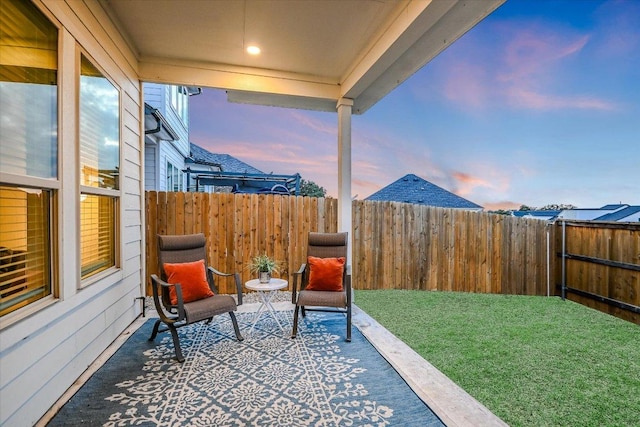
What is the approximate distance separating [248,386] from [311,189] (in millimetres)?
8814

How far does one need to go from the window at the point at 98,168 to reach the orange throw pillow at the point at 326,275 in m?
2.18

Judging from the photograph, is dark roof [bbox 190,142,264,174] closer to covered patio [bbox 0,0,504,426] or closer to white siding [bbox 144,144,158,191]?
white siding [bbox 144,144,158,191]

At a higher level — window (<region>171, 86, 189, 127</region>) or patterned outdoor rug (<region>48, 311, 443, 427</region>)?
window (<region>171, 86, 189, 127</region>)

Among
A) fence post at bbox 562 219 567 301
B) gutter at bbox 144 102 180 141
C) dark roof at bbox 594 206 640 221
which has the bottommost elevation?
fence post at bbox 562 219 567 301

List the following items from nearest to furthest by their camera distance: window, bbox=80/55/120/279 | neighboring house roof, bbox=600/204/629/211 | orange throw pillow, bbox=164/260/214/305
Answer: window, bbox=80/55/120/279 < orange throw pillow, bbox=164/260/214/305 < neighboring house roof, bbox=600/204/629/211

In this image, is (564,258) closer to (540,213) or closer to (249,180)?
(540,213)

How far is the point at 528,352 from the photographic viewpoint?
2.89m

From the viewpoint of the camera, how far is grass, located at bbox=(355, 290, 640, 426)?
2027 millimetres

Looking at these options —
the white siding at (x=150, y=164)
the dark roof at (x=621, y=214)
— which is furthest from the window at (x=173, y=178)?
the dark roof at (x=621, y=214)

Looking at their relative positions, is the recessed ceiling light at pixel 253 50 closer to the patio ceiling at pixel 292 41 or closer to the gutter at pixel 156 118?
the patio ceiling at pixel 292 41

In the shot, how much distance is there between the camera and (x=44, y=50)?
1957 mm

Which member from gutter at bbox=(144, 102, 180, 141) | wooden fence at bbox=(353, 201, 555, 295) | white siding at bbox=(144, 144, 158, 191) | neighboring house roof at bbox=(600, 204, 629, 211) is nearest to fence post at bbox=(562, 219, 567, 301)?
wooden fence at bbox=(353, 201, 555, 295)

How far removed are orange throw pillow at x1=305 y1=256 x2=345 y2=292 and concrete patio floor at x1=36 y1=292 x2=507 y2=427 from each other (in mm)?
552

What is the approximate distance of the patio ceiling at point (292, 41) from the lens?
108 inches
